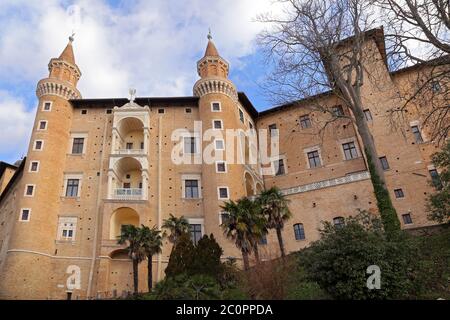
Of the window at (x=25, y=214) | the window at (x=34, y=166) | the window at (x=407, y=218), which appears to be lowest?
the window at (x=407, y=218)

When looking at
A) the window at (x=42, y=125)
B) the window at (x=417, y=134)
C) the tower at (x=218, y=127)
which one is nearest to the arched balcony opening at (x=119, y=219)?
the tower at (x=218, y=127)

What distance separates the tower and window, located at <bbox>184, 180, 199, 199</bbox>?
1043mm

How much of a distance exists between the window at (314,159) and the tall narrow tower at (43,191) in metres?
23.2

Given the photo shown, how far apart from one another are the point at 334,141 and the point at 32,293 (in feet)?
93.1

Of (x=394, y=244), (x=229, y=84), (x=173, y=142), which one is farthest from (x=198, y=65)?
(x=394, y=244)

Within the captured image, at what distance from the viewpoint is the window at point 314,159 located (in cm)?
3309

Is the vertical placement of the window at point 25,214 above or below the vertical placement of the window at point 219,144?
below

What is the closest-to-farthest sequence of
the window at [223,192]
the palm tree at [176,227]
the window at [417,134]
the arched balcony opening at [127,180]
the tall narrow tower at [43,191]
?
the palm tree at [176,227] → the tall narrow tower at [43,191] → the window at [223,192] → the arched balcony opening at [127,180] → the window at [417,134]

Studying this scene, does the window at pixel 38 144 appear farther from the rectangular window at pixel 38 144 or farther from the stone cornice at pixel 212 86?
the stone cornice at pixel 212 86

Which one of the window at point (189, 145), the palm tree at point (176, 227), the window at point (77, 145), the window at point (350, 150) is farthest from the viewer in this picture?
the window at point (189, 145)

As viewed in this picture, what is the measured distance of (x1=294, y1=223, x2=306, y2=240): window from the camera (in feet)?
92.3

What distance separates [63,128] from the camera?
3162 cm

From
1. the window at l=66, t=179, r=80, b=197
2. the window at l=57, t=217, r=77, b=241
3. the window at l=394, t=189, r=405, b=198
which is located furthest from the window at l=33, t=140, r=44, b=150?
the window at l=394, t=189, r=405, b=198
